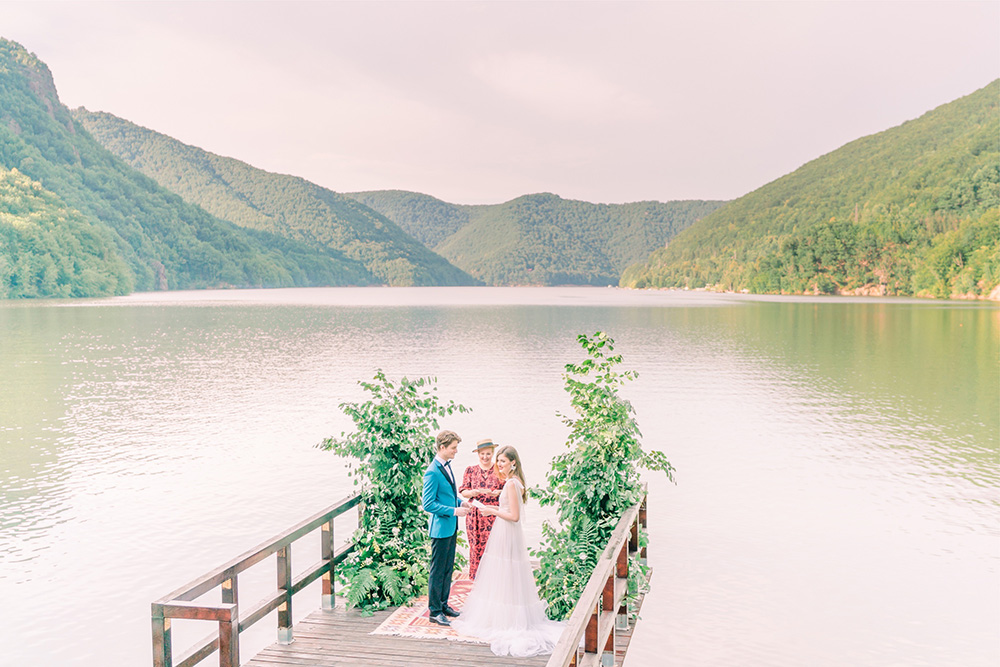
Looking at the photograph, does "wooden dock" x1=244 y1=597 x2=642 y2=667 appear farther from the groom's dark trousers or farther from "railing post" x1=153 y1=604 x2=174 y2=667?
"railing post" x1=153 y1=604 x2=174 y2=667

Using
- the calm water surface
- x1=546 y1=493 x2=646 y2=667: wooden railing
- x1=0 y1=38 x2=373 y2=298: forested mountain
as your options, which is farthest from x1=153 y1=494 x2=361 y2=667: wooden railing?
x1=0 y1=38 x2=373 y2=298: forested mountain

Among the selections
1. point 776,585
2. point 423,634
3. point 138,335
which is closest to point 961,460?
point 776,585

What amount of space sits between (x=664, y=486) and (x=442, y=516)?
963cm

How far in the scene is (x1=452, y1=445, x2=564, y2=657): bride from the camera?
716cm

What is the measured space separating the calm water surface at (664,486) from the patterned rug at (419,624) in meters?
1.96

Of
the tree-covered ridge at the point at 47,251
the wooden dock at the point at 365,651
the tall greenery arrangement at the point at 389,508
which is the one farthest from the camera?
the tree-covered ridge at the point at 47,251

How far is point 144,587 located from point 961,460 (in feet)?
51.7

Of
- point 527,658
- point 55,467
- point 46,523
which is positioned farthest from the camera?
point 55,467

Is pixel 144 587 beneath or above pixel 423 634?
beneath

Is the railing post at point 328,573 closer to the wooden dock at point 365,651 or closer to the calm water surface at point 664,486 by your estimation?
the wooden dock at point 365,651

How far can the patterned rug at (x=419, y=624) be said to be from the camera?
7184mm

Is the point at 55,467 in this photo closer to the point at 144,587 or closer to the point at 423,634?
the point at 144,587

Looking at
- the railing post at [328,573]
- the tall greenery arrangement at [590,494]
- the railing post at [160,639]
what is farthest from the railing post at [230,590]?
the tall greenery arrangement at [590,494]

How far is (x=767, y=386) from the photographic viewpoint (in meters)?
29.4
